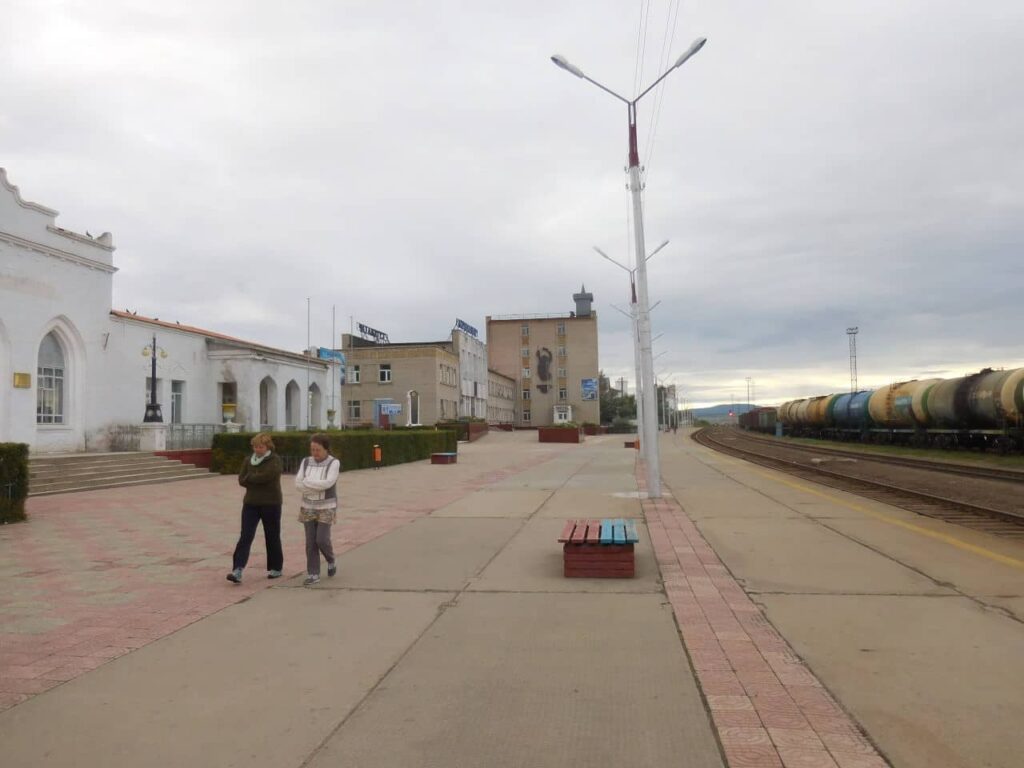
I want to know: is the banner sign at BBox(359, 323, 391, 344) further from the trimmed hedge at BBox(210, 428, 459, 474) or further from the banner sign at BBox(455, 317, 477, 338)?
the trimmed hedge at BBox(210, 428, 459, 474)

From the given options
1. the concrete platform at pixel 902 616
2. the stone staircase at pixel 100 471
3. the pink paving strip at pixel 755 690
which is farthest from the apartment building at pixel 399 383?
the pink paving strip at pixel 755 690

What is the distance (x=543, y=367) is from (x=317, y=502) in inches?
3642

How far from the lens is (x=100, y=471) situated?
18.0 meters

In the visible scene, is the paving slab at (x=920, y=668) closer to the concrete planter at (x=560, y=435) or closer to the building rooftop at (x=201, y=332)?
the building rooftop at (x=201, y=332)

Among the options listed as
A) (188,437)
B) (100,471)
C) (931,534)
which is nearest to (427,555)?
(931,534)

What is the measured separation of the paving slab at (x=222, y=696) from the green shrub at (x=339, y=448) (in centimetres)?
1117

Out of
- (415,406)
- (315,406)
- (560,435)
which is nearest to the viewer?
(315,406)

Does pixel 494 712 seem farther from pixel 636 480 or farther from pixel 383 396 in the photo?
pixel 383 396

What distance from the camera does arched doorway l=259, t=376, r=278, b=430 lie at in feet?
103

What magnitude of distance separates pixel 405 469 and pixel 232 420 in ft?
26.7

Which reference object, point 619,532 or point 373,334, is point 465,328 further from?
point 619,532

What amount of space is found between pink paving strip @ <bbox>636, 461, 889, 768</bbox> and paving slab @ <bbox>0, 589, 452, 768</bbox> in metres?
2.06

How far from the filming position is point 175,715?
407 cm

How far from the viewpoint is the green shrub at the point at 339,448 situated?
68.7ft
